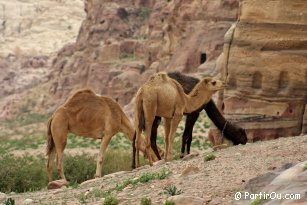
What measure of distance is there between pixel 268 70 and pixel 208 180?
11.0 m

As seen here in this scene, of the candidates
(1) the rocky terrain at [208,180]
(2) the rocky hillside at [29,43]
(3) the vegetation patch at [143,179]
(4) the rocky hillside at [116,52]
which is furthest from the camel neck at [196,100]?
(2) the rocky hillside at [29,43]

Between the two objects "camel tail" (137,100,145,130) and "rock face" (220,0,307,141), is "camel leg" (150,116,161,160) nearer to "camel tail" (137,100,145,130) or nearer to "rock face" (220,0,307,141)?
"camel tail" (137,100,145,130)

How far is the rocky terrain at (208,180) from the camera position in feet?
27.9

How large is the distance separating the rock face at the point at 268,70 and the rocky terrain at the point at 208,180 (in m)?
7.36

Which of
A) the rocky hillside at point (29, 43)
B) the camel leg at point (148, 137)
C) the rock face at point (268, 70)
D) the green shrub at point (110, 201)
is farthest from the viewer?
the rocky hillside at point (29, 43)

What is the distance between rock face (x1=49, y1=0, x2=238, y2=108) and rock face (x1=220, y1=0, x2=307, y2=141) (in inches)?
1083

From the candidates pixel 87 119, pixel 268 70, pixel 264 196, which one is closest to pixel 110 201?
pixel 264 196

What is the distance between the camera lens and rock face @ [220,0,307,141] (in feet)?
65.3

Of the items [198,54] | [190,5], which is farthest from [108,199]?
[190,5]

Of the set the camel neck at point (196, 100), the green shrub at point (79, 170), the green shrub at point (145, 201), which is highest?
the camel neck at point (196, 100)

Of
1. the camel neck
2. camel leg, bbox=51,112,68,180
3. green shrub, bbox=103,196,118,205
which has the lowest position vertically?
camel leg, bbox=51,112,68,180

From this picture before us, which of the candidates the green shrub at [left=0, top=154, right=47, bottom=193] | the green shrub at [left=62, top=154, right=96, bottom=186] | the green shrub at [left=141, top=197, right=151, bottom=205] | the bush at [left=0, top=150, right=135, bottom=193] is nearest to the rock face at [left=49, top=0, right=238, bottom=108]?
the bush at [left=0, top=150, right=135, bottom=193]

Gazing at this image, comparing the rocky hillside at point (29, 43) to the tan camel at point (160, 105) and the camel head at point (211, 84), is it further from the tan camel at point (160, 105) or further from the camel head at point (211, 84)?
the tan camel at point (160, 105)

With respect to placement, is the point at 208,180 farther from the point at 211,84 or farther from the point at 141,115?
the point at 211,84
